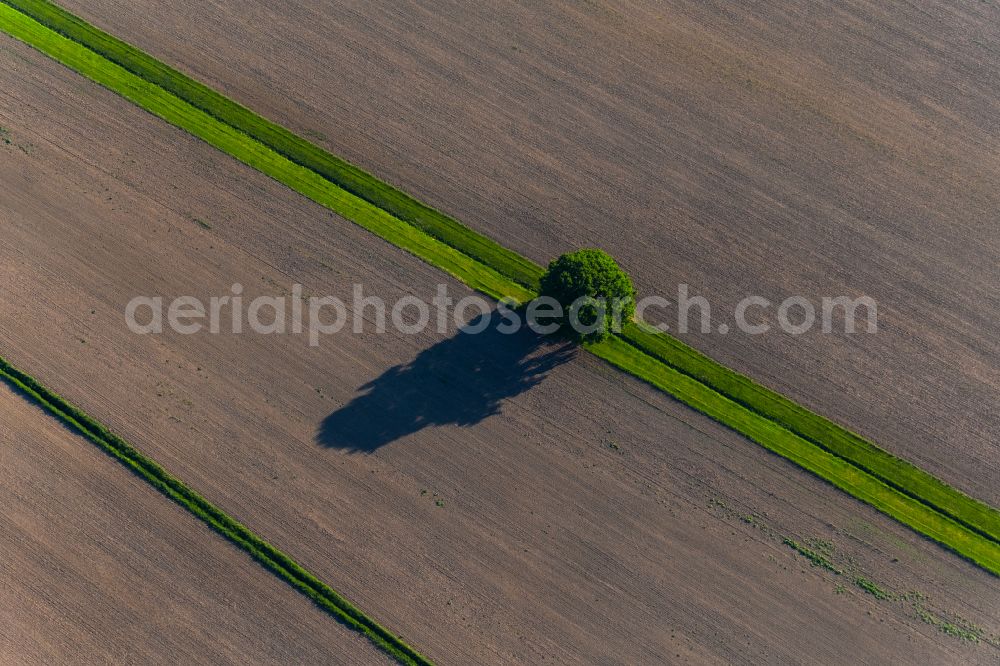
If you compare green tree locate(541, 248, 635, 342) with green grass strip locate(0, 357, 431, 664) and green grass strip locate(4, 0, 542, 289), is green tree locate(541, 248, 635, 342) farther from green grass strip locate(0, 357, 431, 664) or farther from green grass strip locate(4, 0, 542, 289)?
green grass strip locate(0, 357, 431, 664)

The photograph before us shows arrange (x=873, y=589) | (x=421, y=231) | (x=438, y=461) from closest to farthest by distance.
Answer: (x=873, y=589) < (x=438, y=461) < (x=421, y=231)

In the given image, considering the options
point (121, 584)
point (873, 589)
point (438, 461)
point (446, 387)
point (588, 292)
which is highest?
point (588, 292)

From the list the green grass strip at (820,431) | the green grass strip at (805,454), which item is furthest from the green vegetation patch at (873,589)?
the green grass strip at (820,431)

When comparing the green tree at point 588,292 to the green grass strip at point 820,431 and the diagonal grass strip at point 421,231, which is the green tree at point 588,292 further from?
the green grass strip at point 820,431

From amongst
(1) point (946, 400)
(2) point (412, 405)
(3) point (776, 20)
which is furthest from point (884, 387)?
(2) point (412, 405)

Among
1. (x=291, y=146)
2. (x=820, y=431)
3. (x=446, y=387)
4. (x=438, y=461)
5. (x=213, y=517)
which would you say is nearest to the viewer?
(x=213, y=517)

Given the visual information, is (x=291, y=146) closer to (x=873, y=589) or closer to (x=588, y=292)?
(x=588, y=292)

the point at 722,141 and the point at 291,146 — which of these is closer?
the point at 291,146

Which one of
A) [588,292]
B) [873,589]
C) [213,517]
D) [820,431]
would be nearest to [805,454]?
[820,431]
